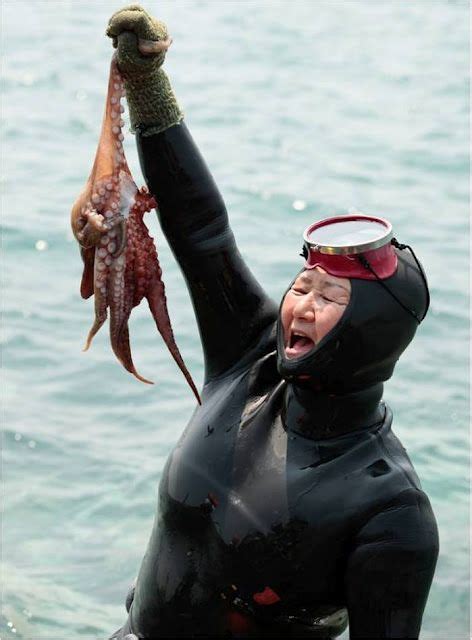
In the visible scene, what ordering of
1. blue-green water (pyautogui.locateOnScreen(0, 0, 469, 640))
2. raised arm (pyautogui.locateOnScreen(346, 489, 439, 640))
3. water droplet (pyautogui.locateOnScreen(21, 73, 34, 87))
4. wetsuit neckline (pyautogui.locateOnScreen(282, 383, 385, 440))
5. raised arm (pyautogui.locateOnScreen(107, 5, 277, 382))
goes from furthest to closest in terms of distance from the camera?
water droplet (pyautogui.locateOnScreen(21, 73, 34, 87)) < blue-green water (pyautogui.locateOnScreen(0, 0, 469, 640)) < raised arm (pyautogui.locateOnScreen(107, 5, 277, 382)) < wetsuit neckline (pyautogui.locateOnScreen(282, 383, 385, 440)) < raised arm (pyautogui.locateOnScreen(346, 489, 439, 640))

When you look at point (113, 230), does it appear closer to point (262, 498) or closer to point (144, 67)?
point (144, 67)

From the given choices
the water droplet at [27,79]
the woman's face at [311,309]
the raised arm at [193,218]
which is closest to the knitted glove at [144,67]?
the raised arm at [193,218]

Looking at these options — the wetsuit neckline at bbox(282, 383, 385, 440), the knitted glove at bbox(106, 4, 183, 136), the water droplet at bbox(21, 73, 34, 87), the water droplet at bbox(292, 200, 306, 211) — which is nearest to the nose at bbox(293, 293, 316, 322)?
the wetsuit neckline at bbox(282, 383, 385, 440)

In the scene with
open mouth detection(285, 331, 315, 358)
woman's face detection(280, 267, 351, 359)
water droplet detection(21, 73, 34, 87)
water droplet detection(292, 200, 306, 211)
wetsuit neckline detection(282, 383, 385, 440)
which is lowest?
water droplet detection(21, 73, 34, 87)

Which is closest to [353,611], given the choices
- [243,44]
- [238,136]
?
[238,136]

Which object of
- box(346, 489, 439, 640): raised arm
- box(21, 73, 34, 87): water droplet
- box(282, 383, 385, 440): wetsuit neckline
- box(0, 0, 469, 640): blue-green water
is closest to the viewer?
box(346, 489, 439, 640): raised arm

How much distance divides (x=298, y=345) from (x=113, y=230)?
457 millimetres

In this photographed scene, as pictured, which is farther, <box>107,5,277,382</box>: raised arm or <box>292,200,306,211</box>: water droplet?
<box>292,200,306,211</box>: water droplet

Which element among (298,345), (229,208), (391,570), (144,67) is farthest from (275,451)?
(229,208)

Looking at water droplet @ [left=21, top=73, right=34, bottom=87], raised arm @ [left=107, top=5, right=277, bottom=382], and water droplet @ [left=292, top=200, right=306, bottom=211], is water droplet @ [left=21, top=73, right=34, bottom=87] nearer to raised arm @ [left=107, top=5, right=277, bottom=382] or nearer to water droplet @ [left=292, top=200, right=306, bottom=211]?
water droplet @ [left=292, top=200, right=306, bottom=211]

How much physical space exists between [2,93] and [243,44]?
7.67 ft

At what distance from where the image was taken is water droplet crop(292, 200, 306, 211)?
1050 centimetres

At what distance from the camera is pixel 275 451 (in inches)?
134

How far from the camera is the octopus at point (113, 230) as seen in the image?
3.43 metres
